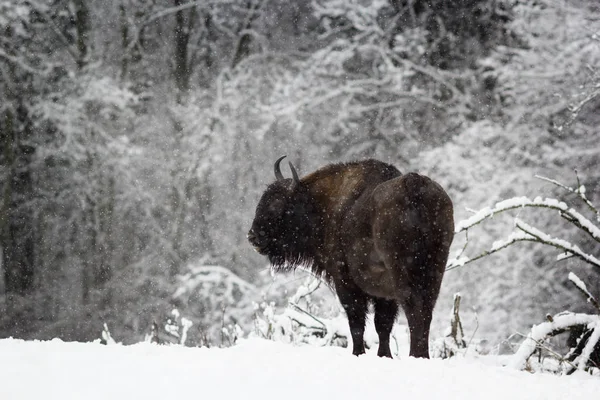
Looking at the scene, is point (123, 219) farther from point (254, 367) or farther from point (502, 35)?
point (254, 367)

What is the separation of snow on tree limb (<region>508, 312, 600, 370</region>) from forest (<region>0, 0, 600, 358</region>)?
1023 centimetres

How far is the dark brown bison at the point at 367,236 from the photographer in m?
4.75

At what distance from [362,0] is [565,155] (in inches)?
263

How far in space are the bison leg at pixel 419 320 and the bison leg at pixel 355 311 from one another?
885 mm

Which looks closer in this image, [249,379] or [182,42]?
[249,379]

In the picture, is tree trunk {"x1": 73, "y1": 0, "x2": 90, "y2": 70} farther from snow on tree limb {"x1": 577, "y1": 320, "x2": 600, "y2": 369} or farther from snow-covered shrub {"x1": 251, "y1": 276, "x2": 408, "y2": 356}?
snow on tree limb {"x1": 577, "y1": 320, "x2": 600, "y2": 369}

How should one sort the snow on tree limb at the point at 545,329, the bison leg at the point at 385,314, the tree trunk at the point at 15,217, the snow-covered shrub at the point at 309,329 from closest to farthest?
the snow on tree limb at the point at 545,329
the bison leg at the point at 385,314
the snow-covered shrub at the point at 309,329
the tree trunk at the point at 15,217

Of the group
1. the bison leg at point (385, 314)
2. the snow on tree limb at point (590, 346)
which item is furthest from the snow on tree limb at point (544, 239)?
the bison leg at point (385, 314)

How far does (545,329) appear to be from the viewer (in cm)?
557

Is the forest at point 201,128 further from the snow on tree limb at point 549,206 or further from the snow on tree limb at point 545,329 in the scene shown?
the snow on tree limb at point 545,329

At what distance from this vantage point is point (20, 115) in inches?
752

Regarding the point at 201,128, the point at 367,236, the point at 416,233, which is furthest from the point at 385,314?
the point at 201,128

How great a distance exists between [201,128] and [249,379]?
16.1 meters

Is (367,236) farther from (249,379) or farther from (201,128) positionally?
(201,128)
